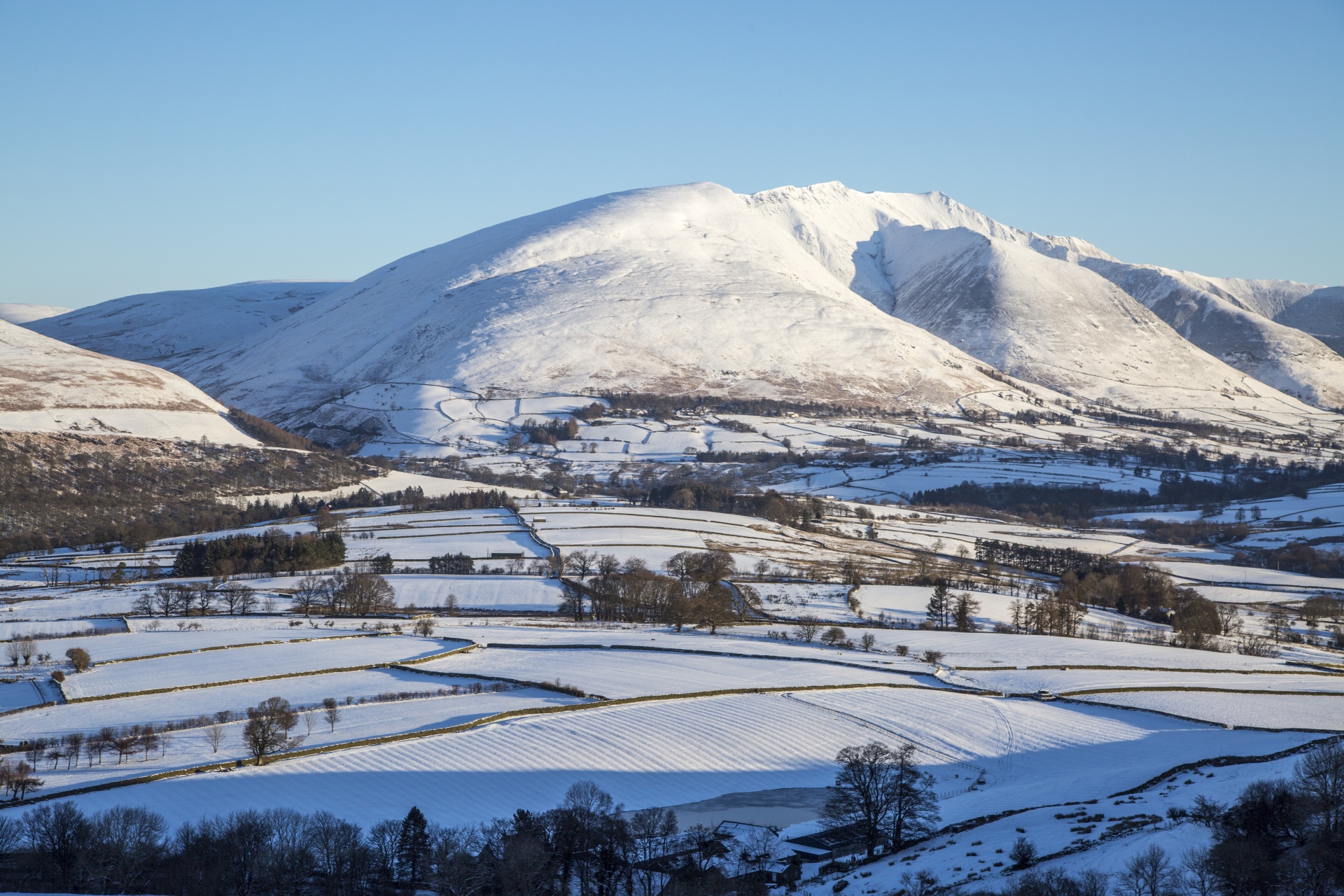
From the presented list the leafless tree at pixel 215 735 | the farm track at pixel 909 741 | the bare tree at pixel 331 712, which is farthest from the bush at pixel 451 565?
the farm track at pixel 909 741

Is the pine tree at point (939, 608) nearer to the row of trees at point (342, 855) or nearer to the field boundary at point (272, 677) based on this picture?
the field boundary at point (272, 677)

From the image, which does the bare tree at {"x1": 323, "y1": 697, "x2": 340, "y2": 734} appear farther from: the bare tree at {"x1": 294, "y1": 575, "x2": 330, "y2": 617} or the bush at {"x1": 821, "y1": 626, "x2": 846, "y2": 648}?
the bush at {"x1": 821, "y1": 626, "x2": 846, "y2": 648}

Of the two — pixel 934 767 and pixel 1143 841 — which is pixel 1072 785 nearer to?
pixel 934 767

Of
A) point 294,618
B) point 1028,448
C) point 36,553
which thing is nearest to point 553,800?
point 294,618

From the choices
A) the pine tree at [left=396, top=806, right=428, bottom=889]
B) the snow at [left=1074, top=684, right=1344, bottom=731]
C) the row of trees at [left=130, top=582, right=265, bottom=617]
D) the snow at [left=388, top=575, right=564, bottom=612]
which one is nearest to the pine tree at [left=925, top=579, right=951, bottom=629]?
the snow at [left=1074, top=684, right=1344, bottom=731]

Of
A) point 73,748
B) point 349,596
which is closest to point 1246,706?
point 73,748

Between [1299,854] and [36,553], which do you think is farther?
[36,553]
